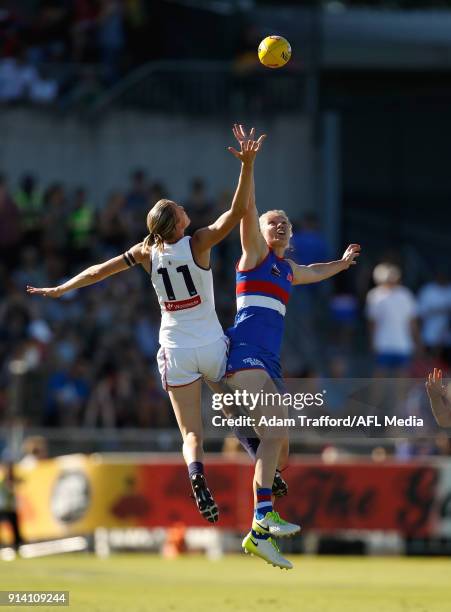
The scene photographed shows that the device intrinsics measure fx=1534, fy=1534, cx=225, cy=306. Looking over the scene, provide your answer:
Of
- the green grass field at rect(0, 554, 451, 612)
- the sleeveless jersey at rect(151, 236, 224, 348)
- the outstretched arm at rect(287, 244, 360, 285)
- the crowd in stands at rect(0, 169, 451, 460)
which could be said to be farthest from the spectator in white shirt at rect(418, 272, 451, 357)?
the sleeveless jersey at rect(151, 236, 224, 348)

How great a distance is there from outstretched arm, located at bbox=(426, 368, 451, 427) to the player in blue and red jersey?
1290 mm

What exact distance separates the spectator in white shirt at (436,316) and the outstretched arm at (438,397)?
12.1 metres

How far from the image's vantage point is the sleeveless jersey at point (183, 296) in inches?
467

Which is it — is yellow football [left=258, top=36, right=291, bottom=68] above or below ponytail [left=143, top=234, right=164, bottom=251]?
above

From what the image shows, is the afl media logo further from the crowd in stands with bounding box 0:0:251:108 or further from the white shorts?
the white shorts

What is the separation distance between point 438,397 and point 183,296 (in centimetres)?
213

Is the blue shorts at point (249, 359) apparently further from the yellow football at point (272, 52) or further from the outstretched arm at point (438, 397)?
the yellow football at point (272, 52)

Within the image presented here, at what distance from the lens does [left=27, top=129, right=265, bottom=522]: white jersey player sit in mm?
11820

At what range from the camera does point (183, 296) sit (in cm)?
1192

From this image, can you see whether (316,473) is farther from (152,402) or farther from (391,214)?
(391,214)

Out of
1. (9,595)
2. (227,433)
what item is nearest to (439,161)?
(227,433)

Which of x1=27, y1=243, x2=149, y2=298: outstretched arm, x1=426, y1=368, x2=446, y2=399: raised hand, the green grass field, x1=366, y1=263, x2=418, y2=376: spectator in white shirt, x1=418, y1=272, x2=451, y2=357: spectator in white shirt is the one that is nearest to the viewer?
x1=426, y1=368, x2=446, y2=399: raised hand

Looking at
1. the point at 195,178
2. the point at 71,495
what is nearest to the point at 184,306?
the point at 71,495

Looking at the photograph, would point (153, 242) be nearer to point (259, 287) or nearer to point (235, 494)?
point (259, 287)
